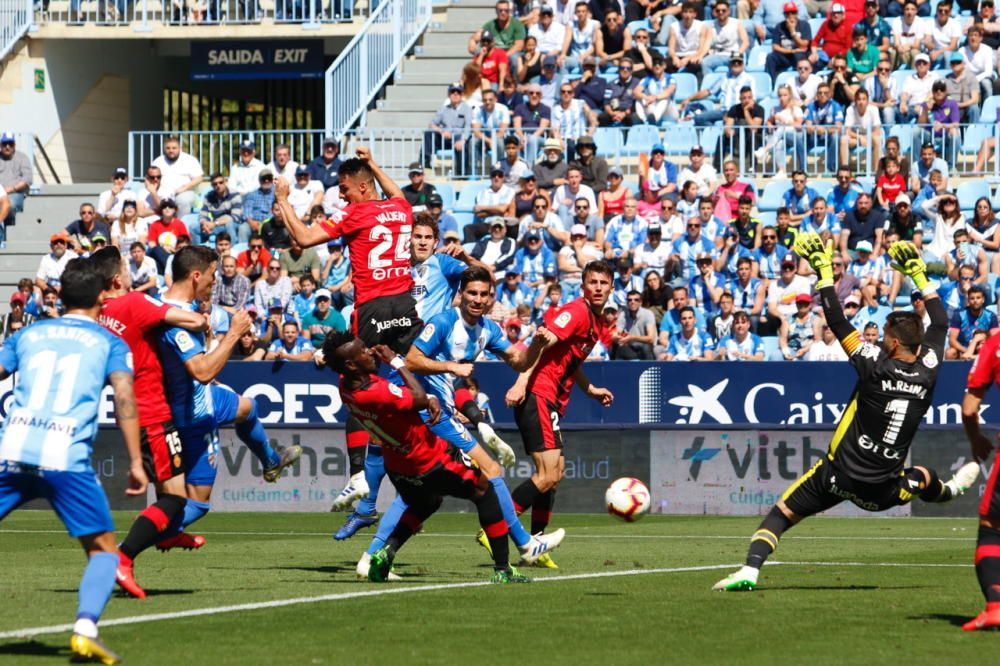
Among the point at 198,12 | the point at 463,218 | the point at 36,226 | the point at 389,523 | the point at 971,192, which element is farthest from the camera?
the point at 198,12

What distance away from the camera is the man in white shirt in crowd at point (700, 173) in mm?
26094

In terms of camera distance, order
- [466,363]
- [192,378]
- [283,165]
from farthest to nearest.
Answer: [283,165], [466,363], [192,378]

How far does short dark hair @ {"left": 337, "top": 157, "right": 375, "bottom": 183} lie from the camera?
44.3 ft

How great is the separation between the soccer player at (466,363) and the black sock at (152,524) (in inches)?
56.2

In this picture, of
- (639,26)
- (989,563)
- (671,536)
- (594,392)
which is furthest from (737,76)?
(989,563)

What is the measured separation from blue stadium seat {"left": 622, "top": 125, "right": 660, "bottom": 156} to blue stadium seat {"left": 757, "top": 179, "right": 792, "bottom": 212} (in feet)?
7.43

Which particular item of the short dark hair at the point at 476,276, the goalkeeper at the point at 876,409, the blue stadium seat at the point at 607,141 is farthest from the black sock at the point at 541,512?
the blue stadium seat at the point at 607,141

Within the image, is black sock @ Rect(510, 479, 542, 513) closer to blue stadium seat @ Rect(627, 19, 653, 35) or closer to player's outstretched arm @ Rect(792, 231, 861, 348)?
player's outstretched arm @ Rect(792, 231, 861, 348)

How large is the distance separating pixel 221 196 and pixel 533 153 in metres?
5.15

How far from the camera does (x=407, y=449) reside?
11.4m

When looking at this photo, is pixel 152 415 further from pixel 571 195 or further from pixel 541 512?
pixel 571 195

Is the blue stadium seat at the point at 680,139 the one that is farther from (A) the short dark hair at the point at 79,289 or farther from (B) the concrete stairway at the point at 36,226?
(A) the short dark hair at the point at 79,289

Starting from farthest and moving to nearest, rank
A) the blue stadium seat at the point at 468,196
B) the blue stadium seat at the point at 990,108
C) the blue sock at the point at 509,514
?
1. the blue stadium seat at the point at 468,196
2. the blue stadium seat at the point at 990,108
3. the blue sock at the point at 509,514

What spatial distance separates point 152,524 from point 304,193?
1649 cm
